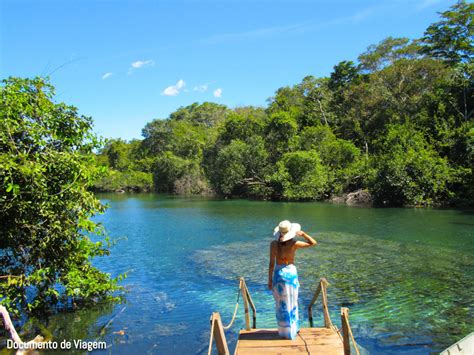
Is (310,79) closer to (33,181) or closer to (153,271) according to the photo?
(153,271)

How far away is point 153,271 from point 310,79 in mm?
46204

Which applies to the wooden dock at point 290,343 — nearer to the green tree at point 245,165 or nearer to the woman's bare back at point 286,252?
the woman's bare back at point 286,252

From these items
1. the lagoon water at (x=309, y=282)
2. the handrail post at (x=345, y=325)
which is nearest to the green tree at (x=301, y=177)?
the lagoon water at (x=309, y=282)

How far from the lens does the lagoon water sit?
29.0ft

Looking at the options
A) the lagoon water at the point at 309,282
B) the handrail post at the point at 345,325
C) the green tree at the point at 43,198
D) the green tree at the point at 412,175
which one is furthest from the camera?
the green tree at the point at 412,175

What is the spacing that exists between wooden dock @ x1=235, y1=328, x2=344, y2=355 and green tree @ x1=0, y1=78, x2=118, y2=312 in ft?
13.7

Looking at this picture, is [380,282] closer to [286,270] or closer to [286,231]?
[286,270]

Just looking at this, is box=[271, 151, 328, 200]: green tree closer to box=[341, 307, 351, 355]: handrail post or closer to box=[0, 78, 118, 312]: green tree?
box=[0, 78, 118, 312]: green tree

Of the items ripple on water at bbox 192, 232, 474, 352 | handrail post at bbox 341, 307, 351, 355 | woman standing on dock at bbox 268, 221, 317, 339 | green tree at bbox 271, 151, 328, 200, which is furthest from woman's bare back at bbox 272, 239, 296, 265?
green tree at bbox 271, 151, 328, 200

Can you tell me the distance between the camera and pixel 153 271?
14797 millimetres

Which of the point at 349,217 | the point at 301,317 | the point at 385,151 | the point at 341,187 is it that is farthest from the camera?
the point at 341,187

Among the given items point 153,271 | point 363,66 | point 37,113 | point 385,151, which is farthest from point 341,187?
point 37,113

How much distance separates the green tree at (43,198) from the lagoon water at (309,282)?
50.4 inches

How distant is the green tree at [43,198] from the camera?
801 cm
